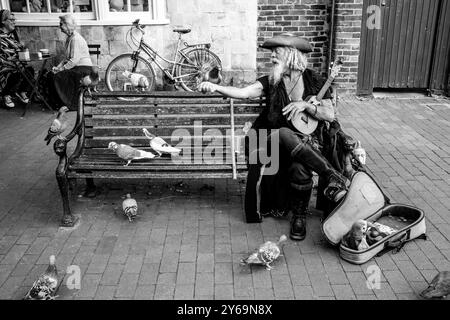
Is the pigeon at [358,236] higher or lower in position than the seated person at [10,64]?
lower

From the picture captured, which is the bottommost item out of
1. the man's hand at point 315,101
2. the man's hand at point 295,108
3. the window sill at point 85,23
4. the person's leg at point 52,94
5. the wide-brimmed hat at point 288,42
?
the person's leg at point 52,94

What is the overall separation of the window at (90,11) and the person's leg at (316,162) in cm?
546

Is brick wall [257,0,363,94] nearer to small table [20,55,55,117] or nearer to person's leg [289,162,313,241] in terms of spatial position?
small table [20,55,55,117]

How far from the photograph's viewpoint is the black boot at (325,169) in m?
4.14

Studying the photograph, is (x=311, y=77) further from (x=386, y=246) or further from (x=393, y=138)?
(x=393, y=138)

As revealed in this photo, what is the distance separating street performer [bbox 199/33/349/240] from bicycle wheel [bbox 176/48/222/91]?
4.46 metres

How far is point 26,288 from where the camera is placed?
369 centimetres

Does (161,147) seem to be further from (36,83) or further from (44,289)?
(36,83)

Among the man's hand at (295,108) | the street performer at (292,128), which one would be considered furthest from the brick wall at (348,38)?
the man's hand at (295,108)

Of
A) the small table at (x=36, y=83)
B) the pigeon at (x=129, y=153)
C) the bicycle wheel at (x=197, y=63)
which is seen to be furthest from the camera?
the bicycle wheel at (x=197, y=63)

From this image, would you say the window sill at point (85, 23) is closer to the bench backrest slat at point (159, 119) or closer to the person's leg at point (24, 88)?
the person's leg at point (24, 88)

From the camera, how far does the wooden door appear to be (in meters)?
8.57

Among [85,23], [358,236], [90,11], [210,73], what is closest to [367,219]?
[358,236]
